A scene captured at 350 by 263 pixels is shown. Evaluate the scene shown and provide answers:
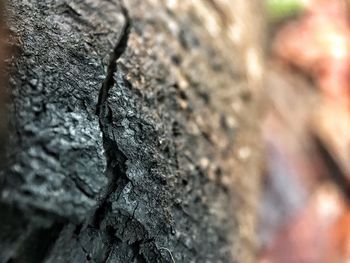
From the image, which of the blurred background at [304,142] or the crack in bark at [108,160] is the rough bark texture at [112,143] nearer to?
the crack in bark at [108,160]

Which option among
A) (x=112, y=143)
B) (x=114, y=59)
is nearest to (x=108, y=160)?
(x=112, y=143)

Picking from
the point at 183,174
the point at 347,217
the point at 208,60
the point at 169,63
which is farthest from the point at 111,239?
the point at 347,217

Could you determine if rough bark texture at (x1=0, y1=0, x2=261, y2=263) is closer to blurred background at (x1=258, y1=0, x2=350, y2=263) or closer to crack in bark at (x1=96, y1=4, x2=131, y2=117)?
crack in bark at (x1=96, y1=4, x2=131, y2=117)

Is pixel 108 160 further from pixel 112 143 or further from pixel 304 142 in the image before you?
pixel 304 142

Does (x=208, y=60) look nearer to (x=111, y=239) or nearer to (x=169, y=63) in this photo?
(x=169, y=63)

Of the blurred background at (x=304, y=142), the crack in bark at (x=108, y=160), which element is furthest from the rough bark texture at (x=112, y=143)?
the blurred background at (x=304, y=142)

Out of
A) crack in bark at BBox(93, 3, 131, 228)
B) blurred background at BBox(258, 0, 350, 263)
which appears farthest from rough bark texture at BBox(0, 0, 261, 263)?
blurred background at BBox(258, 0, 350, 263)
